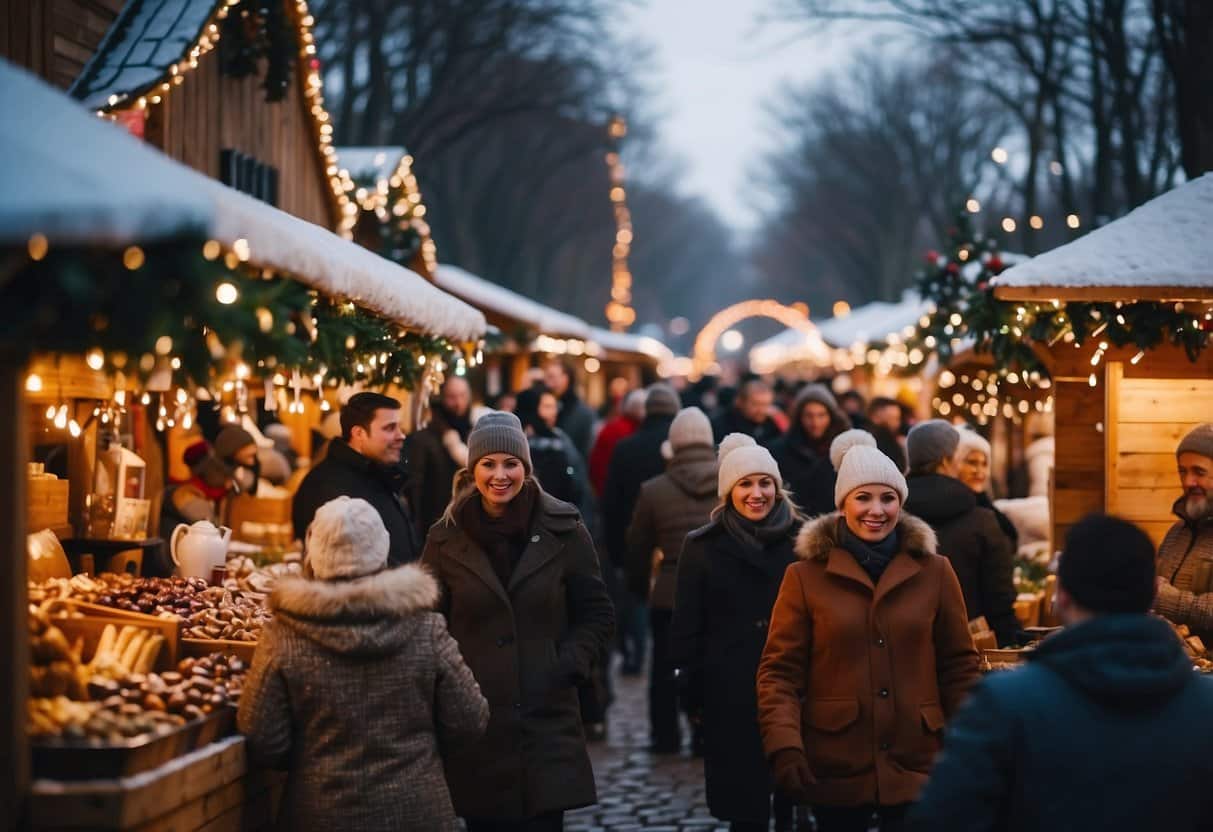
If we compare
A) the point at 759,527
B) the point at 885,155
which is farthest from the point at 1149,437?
the point at 885,155

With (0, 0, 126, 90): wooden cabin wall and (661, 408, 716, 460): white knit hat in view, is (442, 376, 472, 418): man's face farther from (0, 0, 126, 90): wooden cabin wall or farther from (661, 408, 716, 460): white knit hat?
(0, 0, 126, 90): wooden cabin wall

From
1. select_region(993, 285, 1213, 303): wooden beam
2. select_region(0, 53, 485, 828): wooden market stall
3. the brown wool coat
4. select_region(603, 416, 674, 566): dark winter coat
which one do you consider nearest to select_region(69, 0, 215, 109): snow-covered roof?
select_region(603, 416, 674, 566): dark winter coat

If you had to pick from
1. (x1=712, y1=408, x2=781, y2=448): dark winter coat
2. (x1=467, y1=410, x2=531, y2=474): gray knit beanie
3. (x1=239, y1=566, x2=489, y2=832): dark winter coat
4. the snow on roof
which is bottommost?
(x1=239, y1=566, x2=489, y2=832): dark winter coat

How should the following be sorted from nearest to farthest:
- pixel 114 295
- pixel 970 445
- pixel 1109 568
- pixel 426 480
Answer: pixel 1109 568
pixel 114 295
pixel 970 445
pixel 426 480

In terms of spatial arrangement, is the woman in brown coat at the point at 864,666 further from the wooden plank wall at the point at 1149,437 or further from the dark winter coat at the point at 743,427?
the dark winter coat at the point at 743,427

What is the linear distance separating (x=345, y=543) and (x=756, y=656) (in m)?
2.51

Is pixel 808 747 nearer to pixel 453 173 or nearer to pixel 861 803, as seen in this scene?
pixel 861 803

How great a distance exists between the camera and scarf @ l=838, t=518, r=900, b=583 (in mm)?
6270

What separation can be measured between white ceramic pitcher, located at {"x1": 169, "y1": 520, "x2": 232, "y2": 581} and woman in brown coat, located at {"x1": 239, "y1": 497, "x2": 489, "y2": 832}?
2904mm

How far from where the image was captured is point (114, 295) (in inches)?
169

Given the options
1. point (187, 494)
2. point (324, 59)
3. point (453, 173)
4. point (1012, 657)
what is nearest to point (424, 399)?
point (187, 494)

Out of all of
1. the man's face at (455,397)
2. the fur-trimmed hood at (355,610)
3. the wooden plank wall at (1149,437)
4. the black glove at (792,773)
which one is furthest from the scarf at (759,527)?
the man's face at (455,397)

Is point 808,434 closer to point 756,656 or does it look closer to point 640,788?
point 640,788

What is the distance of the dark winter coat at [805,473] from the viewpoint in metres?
10.6
